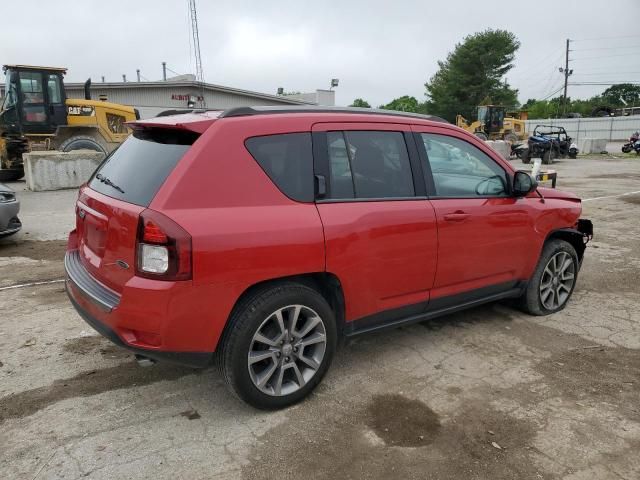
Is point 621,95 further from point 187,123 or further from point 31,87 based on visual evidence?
point 187,123

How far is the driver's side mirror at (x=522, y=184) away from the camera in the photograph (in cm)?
411

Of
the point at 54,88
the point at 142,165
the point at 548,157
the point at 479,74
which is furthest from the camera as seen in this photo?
the point at 479,74

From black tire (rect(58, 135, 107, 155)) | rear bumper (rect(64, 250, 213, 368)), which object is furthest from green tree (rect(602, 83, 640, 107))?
rear bumper (rect(64, 250, 213, 368))

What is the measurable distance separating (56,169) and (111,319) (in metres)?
12.2

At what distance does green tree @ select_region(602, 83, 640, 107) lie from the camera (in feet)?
267

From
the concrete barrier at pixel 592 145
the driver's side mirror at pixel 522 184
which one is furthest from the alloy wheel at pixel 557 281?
the concrete barrier at pixel 592 145

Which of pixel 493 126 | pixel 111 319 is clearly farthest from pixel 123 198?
pixel 493 126

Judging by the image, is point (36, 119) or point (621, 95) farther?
point (621, 95)

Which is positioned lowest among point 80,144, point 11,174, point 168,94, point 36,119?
point 11,174

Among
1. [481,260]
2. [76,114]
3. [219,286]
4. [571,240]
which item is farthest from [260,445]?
[76,114]

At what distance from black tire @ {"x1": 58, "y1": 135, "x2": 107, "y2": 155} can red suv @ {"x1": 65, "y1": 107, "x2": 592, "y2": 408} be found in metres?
13.6

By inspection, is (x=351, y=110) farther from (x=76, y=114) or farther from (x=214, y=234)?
(x=76, y=114)

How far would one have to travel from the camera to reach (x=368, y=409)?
124 inches

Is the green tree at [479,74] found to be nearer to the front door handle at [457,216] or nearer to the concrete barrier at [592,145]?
the concrete barrier at [592,145]
